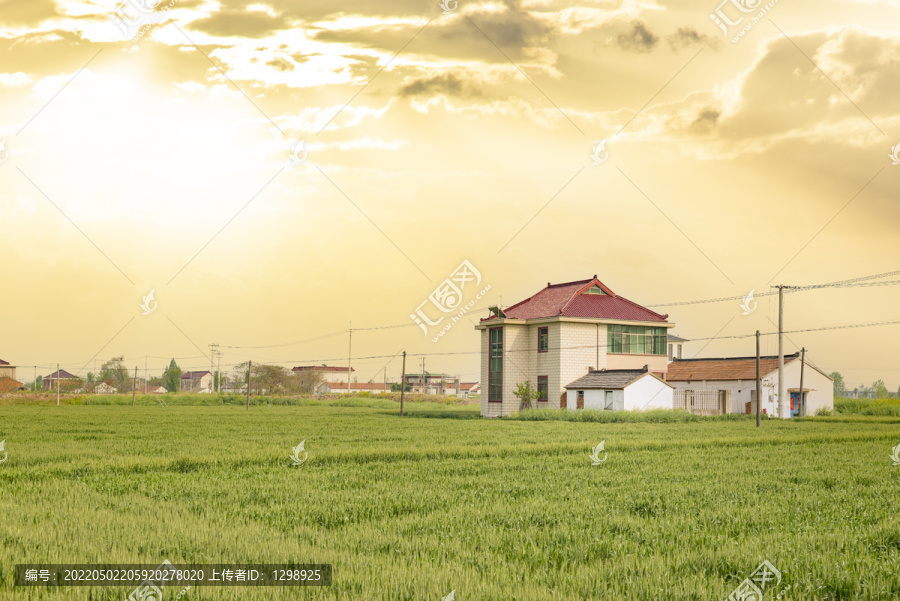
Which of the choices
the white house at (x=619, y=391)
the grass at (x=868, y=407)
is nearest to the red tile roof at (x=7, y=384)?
the white house at (x=619, y=391)

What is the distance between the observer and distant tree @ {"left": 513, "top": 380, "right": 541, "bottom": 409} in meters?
50.1

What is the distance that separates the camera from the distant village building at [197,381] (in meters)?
156

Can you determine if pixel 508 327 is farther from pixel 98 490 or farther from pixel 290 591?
pixel 290 591

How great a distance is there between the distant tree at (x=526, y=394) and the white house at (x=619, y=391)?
2.59 metres

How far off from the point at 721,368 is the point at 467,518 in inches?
2029

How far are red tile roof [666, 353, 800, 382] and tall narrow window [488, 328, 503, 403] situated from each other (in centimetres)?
1672

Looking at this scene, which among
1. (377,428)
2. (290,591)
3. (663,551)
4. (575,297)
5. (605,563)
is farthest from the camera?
(575,297)

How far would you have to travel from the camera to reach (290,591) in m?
6.78

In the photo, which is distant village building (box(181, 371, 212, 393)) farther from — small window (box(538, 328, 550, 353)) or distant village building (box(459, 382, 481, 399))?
small window (box(538, 328, 550, 353))

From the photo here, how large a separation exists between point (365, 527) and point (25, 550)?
13.3 feet

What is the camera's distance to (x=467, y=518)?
10680mm

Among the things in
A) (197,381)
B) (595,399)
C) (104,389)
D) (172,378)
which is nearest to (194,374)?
(197,381)

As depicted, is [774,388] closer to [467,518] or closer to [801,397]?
[801,397]

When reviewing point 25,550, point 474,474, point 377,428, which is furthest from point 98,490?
point 377,428
